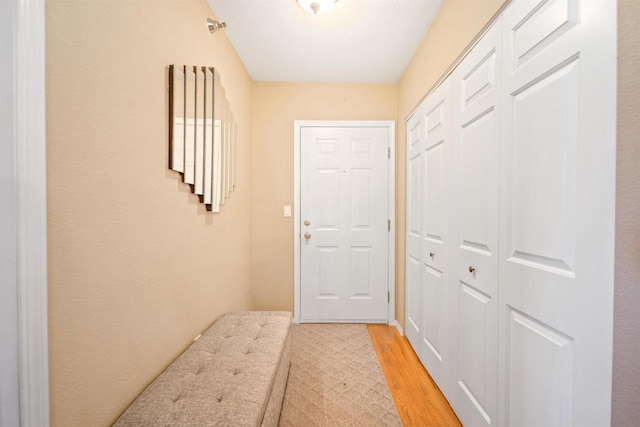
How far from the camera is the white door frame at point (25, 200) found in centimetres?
→ 66

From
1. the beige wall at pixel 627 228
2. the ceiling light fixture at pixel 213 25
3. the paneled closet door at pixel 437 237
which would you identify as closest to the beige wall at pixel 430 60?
the paneled closet door at pixel 437 237

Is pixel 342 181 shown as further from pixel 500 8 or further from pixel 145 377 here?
pixel 145 377

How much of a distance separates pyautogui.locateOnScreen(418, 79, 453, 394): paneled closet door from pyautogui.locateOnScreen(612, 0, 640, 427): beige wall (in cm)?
95

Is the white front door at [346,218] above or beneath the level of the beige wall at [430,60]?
beneath

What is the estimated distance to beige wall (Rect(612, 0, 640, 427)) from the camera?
0.65 meters

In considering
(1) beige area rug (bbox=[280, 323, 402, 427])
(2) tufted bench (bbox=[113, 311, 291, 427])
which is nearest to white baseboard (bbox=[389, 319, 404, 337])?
(1) beige area rug (bbox=[280, 323, 402, 427])

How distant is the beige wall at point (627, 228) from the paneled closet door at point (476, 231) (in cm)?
50

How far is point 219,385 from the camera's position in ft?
3.59

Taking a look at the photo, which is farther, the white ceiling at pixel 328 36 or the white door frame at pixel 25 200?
the white ceiling at pixel 328 36

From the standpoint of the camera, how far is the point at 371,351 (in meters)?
2.28

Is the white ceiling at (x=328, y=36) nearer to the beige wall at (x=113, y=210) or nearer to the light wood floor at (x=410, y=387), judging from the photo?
the beige wall at (x=113, y=210)

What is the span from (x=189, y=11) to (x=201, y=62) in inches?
10.0

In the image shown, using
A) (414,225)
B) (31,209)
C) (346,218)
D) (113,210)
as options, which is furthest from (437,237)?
(31,209)

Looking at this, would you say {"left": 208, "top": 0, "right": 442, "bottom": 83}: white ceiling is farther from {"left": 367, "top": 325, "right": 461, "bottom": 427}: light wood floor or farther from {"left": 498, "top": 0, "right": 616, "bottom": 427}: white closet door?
{"left": 367, "top": 325, "right": 461, "bottom": 427}: light wood floor
